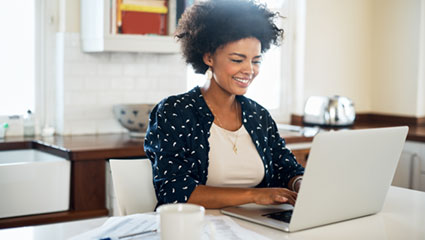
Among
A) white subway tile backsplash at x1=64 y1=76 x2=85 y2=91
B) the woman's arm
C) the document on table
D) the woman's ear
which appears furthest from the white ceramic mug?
white subway tile backsplash at x1=64 y1=76 x2=85 y2=91

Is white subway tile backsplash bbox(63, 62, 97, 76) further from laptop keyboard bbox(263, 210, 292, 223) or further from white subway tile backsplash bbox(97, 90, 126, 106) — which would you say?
laptop keyboard bbox(263, 210, 292, 223)

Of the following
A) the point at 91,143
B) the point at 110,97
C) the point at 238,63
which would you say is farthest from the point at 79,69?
the point at 238,63

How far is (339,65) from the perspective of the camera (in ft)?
14.6

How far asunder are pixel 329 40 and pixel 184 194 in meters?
2.90

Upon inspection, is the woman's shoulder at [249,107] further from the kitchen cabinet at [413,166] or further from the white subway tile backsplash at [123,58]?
the kitchen cabinet at [413,166]

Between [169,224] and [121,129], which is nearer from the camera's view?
[169,224]

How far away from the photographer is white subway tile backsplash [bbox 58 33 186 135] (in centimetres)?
336

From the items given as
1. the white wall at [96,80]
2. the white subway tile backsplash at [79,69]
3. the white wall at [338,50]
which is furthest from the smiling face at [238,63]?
the white wall at [338,50]

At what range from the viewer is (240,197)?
5.58ft

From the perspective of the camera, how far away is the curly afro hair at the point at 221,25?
2.00m

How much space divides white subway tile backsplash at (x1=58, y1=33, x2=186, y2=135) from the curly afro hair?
1377 millimetres

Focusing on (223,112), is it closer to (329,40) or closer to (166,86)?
(166,86)

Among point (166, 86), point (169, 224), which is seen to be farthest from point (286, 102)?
point (169, 224)

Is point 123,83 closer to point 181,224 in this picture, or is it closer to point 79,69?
point 79,69
